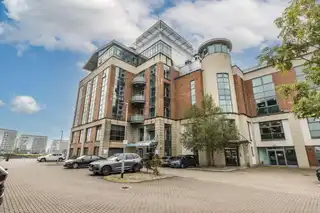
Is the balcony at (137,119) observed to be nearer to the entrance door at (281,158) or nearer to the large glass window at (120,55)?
the large glass window at (120,55)

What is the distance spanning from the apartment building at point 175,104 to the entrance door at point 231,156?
0.13m

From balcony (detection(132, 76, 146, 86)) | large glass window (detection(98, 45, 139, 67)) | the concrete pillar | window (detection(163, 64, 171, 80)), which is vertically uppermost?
large glass window (detection(98, 45, 139, 67))

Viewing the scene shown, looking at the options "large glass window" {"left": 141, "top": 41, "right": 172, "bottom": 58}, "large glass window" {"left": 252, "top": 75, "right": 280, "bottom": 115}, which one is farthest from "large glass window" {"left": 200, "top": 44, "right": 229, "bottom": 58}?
"large glass window" {"left": 141, "top": 41, "right": 172, "bottom": 58}

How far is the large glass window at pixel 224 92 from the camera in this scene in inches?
996

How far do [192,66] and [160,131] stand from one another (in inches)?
609

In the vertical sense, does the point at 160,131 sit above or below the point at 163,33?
below

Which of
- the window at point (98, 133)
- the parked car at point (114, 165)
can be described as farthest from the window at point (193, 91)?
the window at point (98, 133)

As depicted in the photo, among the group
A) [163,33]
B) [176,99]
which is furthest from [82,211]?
[163,33]

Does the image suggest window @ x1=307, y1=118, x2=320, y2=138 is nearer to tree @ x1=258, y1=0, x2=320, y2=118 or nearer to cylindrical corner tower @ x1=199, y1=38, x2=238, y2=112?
cylindrical corner tower @ x1=199, y1=38, x2=238, y2=112

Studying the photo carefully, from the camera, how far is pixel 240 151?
74.6ft

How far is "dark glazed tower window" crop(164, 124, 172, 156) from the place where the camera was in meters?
26.7

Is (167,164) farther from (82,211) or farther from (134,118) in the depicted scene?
(82,211)

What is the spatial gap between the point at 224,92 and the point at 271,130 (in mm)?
8611

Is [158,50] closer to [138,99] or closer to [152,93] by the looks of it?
[152,93]
